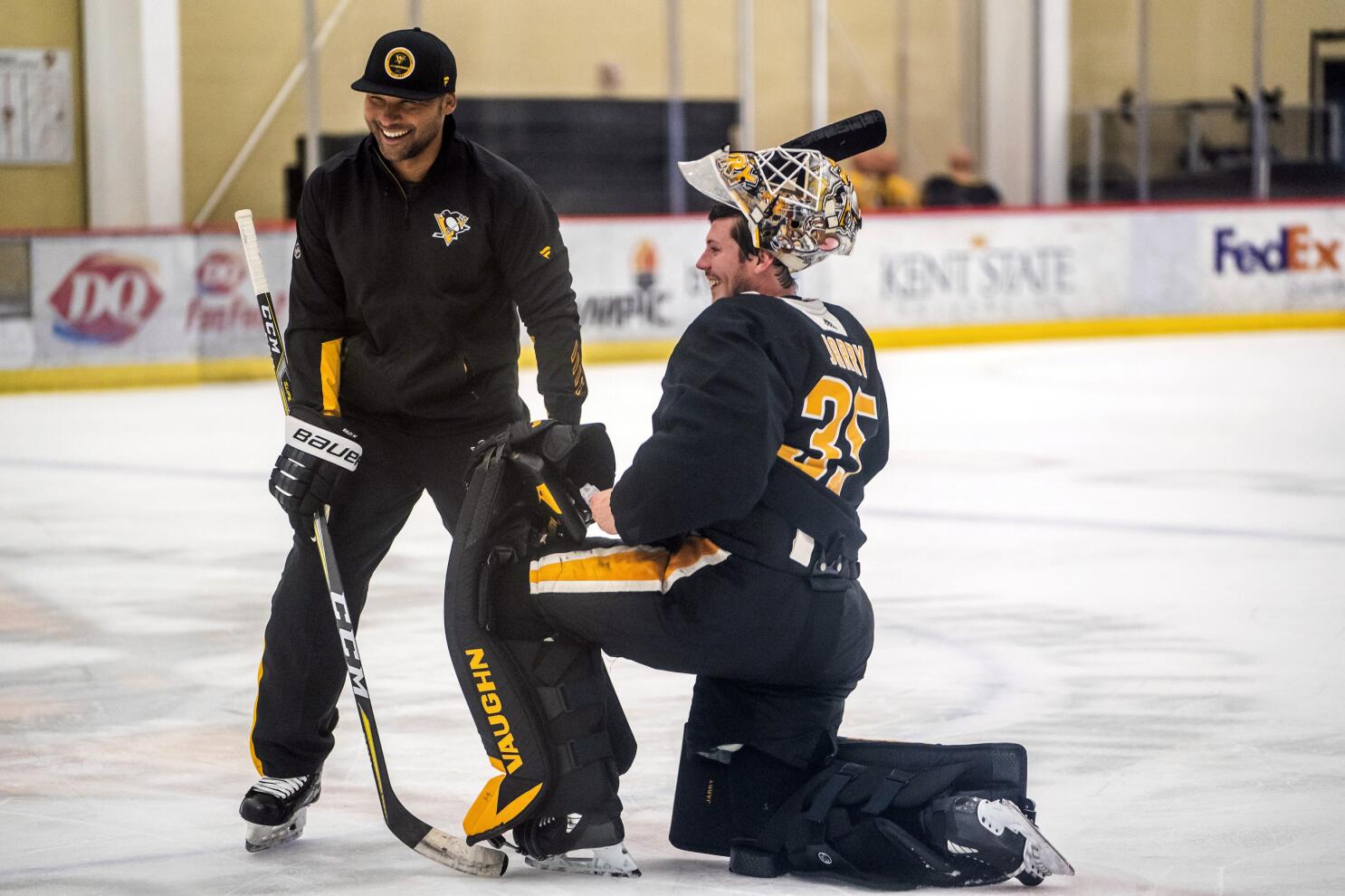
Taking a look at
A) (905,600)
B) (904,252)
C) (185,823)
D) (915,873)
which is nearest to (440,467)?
(185,823)

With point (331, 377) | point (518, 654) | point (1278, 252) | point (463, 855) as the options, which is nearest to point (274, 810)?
point (463, 855)

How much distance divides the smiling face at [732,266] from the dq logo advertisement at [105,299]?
920 centimetres

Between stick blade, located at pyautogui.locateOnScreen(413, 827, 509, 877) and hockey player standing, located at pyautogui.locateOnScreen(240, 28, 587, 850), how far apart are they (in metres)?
0.28

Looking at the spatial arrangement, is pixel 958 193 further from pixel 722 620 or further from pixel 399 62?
pixel 722 620

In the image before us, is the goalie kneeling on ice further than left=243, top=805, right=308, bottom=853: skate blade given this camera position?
No

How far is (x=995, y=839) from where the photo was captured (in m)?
2.90

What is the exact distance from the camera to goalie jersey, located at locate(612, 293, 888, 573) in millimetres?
2779

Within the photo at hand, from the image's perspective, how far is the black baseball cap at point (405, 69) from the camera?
3.12 meters

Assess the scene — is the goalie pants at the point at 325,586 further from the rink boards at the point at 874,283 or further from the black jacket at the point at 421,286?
the rink boards at the point at 874,283

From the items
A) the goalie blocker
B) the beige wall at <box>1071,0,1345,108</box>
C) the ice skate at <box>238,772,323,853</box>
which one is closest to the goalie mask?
the goalie blocker

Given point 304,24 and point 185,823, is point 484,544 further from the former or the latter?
point 304,24

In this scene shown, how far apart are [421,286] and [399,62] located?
36 centimetres

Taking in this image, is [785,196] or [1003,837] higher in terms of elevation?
[785,196]

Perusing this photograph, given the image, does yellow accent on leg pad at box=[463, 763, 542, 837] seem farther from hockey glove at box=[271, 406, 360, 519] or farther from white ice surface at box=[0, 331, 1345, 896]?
hockey glove at box=[271, 406, 360, 519]
